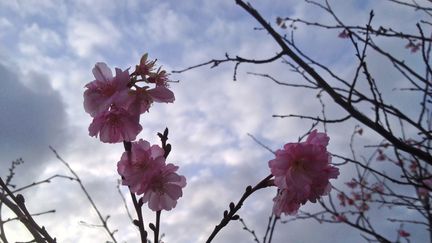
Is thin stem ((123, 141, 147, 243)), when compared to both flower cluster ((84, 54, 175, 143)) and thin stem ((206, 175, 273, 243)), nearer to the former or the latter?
flower cluster ((84, 54, 175, 143))

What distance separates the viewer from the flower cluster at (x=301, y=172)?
127 centimetres

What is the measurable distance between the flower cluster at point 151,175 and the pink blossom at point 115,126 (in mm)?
79

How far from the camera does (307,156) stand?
1.32m

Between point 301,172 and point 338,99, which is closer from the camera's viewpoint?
point 301,172

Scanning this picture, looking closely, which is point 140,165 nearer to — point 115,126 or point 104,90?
point 115,126

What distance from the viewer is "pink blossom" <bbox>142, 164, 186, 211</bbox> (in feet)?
4.31

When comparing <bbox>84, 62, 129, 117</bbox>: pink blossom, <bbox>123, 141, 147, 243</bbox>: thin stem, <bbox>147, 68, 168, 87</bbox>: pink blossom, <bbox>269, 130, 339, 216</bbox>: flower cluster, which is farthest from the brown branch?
<bbox>123, 141, 147, 243</bbox>: thin stem

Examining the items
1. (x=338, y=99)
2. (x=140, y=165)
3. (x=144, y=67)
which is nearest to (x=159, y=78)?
(x=144, y=67)

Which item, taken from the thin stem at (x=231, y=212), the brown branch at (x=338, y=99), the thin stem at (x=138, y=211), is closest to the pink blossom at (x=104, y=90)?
the thin stem at (x=138, y=211)

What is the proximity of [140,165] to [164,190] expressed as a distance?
0.47 feet

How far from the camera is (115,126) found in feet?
3.99

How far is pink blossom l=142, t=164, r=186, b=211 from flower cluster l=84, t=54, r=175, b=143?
22 cm

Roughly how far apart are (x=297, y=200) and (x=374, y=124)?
41.2 inches

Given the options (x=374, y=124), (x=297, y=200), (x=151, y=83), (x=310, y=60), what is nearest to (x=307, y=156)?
(x=297, y=200)
